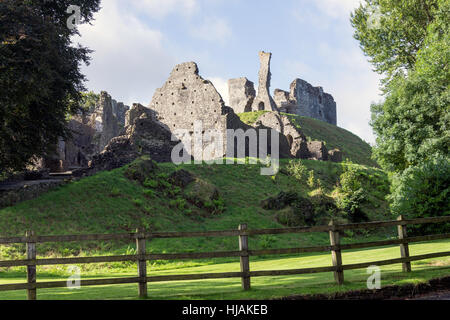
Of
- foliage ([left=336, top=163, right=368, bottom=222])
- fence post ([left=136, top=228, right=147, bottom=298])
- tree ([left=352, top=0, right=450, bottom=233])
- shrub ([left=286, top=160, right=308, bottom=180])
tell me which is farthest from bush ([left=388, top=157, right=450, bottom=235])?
fence post ([left=136, top=228, right=147, bottom=298])

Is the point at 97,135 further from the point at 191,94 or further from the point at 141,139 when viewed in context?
the point at 141,139

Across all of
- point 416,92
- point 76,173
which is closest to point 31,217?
point 76,173

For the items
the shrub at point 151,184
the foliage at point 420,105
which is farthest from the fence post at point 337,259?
the shrub at point 151,184

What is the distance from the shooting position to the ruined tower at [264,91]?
67.6 meters

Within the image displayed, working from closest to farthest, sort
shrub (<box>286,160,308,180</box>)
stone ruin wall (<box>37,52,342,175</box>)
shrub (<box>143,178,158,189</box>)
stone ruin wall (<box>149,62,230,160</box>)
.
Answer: shrub (<box>143,178,158,189</box>)
stone ruin wall (<box>37,52,342,175</box>)
shrub (<box>286,160,308,180</box>)
stone ruin wall (<box>149,62,230,160</box>)

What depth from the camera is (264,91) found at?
227 feet

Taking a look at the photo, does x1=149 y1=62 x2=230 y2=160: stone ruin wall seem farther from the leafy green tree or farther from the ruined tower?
the ruined tower

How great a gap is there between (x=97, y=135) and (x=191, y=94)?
2040cm

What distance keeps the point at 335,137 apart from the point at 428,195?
46.6 meters

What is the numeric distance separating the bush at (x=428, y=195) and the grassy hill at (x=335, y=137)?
111 ft

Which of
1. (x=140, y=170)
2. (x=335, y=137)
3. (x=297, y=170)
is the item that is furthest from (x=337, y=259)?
(x=335, y=137)

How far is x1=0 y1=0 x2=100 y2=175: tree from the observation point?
18.1m

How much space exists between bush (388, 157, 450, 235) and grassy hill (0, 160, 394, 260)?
5048 mm

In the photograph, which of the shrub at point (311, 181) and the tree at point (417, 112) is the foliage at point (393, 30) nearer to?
the tree at point (417, 112)
